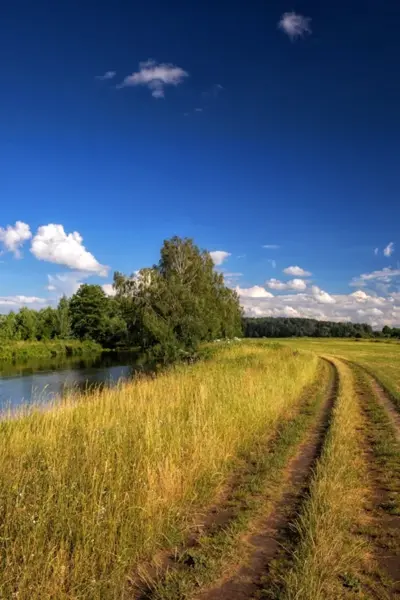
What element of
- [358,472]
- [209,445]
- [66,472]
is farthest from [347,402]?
[66,472]

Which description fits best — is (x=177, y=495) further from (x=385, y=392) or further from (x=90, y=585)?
(x=385, y=392)

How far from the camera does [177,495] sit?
17.3 feet

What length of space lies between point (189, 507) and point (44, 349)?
6015cm

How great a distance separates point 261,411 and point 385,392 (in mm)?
6987

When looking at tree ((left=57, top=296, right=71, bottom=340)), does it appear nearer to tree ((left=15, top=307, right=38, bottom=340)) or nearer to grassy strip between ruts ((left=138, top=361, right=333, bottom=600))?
tree ((left=15, top=307, right=38, bottom=340))

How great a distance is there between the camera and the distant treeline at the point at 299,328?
5177 inches

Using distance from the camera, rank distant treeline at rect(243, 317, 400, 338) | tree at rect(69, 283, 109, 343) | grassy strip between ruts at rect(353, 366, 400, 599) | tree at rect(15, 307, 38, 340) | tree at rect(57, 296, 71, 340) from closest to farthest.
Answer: grassy strip between ruts at rect(353, 366, 400, 599)
tree at rect(15, 307, 38, 340)
tree at rect(57, 296, 71, 340)
tree at rect(69, 283, 109, 343)
distant treeline at rect(243, 317, 400, 338)

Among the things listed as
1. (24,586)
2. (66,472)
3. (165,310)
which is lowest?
(24,586)

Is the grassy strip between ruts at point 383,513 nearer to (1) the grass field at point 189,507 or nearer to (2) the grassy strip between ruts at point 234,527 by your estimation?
(1) the grass field at point 189,507

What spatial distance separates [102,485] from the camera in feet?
14.3

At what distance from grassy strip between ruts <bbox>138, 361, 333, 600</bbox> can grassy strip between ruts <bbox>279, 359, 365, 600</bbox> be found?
57 centimetres

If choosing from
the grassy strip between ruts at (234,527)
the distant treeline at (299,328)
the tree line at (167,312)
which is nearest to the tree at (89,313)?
the tree line at (167,312)

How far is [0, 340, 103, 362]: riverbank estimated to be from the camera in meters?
55.2

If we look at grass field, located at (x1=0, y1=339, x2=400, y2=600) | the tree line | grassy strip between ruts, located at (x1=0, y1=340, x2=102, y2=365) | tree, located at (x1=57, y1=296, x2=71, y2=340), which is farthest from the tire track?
tree, located at (x1=57, y1=296, x2=71, y2=340)
